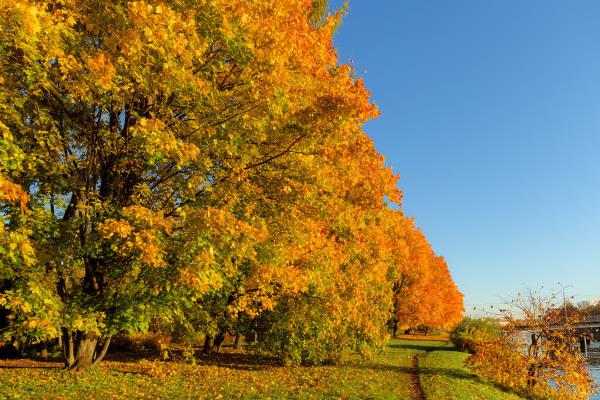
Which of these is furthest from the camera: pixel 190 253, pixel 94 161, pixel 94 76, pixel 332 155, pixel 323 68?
pixel 323 68

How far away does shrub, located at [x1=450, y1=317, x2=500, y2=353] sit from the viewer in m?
34.7

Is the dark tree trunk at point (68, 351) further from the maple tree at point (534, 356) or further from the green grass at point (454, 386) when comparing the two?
the maple tree at point (534, 356)

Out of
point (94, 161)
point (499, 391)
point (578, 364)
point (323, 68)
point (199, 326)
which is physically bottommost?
point (499, 391)

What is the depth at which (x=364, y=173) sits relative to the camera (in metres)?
17.1

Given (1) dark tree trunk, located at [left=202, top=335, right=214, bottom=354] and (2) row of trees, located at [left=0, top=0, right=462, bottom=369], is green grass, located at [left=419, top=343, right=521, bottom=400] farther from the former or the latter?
(1) dark tree trunk, located at [left=202, top=335, right=214, bottom=354]

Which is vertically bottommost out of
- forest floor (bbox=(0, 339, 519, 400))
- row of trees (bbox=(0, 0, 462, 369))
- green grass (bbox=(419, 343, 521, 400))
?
green grass (bbox=(419, 343, 521, 400))

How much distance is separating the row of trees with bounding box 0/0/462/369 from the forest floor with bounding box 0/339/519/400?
1.35 m

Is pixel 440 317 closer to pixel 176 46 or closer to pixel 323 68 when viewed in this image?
pixel 323 68

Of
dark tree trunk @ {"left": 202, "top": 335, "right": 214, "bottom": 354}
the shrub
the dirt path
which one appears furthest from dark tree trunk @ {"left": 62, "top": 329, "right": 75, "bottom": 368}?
→ the shrub

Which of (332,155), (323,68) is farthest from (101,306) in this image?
(323,68)

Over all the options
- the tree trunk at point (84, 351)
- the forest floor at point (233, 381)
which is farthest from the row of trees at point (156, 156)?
the forest floor at point (233, 381)

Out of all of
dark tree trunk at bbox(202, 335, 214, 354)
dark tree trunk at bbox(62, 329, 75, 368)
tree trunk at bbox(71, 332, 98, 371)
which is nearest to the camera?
tree trunk at bbox(71, 332, 98, 371)

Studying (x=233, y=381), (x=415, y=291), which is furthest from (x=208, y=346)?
(x=415, y=291)

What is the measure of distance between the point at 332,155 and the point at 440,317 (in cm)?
4468
